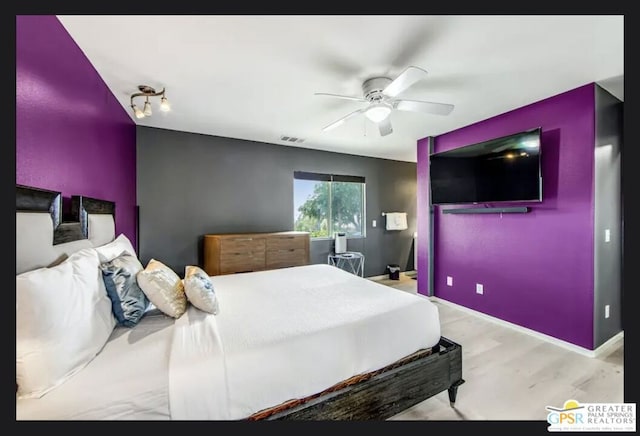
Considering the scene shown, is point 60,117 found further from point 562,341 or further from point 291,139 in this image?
point 562,341

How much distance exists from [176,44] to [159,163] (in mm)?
2086

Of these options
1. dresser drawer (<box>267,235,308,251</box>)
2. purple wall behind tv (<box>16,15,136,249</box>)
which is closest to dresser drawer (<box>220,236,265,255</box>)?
dresser drawer (<box>267,235,308,251</box>)

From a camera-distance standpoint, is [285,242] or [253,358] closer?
[253,358]

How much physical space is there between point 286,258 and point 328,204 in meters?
1.54

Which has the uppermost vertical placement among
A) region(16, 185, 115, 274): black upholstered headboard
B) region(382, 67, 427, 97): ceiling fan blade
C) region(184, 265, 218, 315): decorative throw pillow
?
region(382, 67, 427, 97): ceiling fan blade

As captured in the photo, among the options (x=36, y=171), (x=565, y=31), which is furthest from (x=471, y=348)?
(x=36, y=171)

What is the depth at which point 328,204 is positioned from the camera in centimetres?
482

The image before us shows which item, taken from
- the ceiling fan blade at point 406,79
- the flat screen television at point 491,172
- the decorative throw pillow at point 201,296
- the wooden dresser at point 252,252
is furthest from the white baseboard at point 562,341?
the decorative throw pillow at point 201,296

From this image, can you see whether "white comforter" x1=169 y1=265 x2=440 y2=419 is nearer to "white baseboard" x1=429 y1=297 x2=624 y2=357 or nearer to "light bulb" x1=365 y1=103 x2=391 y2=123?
"light bulb" x1=365 y1=103 x2=391 y2=123

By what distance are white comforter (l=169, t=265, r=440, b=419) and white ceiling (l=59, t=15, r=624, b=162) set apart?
69.7 inches

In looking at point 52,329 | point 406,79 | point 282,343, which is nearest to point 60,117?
point 52,329

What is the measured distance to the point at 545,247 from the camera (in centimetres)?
263

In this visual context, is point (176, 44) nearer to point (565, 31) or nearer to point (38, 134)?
point (38, 134)

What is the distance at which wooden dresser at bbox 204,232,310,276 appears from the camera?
3303mm
